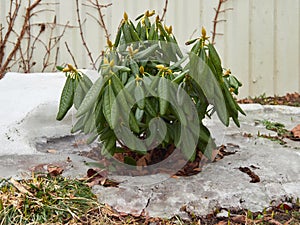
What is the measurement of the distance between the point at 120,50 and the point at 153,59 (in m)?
0.16

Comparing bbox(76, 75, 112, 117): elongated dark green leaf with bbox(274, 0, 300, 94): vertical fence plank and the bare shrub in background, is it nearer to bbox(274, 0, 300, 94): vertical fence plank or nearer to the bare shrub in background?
the bare shrub in background

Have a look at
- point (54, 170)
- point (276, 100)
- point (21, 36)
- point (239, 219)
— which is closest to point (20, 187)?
point (54, 170)

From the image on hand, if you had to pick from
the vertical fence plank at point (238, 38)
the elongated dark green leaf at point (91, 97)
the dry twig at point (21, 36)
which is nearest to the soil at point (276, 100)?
the vertical fence plank at point (238, 38)

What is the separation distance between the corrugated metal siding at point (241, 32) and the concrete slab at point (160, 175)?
1068 mm

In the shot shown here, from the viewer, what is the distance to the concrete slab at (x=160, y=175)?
94.2 inches

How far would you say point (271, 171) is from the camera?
268 centimetres

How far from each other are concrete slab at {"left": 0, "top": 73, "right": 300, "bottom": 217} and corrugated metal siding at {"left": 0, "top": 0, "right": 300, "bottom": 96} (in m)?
1.07

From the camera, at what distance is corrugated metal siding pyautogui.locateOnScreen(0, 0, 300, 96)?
4.61 metres

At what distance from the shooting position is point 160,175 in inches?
102

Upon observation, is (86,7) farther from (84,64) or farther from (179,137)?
(179,137)

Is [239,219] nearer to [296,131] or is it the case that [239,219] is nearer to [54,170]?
[54,170]

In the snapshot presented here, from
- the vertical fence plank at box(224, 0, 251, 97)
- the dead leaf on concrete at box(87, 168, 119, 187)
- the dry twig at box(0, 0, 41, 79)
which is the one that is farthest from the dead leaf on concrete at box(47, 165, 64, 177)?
the vertical fence plank at box(224, 0, 251, 97)

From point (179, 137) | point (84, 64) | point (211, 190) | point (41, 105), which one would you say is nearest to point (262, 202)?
point (211, 190)

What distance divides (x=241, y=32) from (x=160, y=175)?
2544mm
